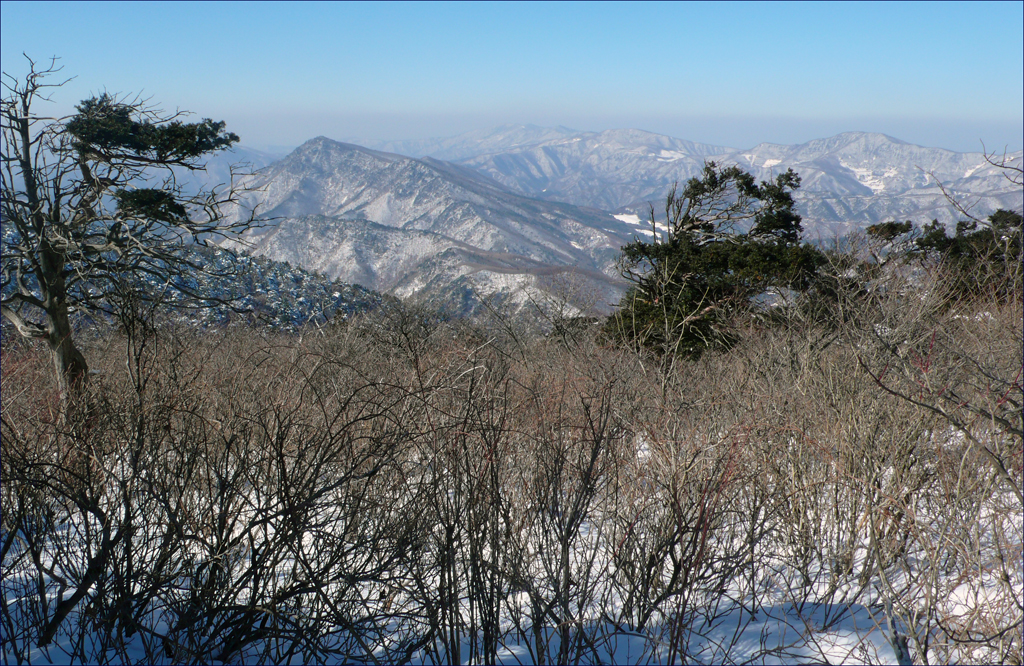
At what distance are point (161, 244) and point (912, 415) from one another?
11251mm

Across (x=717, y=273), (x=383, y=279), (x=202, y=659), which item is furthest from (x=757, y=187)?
(x=383, y=279)

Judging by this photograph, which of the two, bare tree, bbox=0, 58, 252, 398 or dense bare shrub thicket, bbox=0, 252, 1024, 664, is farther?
bare tree, bbox=0, 58, 252, 398

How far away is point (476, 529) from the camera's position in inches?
127

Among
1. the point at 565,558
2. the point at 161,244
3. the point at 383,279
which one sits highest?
the point at 161,244

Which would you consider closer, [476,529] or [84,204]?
[476,529]

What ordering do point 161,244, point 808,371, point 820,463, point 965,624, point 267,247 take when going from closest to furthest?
point 965,624, point 820,463, point 808,371, point 161,244, point 267,247

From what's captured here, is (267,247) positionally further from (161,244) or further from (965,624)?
(965,624)

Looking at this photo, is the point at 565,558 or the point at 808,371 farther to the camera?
the point at 808,371

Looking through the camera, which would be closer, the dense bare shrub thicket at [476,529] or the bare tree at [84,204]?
the dense bare shrub thicket at [476,529]

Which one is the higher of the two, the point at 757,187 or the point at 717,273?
the point at 757,187

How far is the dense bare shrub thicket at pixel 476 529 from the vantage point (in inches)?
131

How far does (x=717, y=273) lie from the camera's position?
70.6 feet

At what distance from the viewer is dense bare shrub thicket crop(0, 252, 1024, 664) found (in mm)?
3322

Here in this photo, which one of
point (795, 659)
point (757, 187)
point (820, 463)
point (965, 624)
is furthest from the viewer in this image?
point (757, 187)
